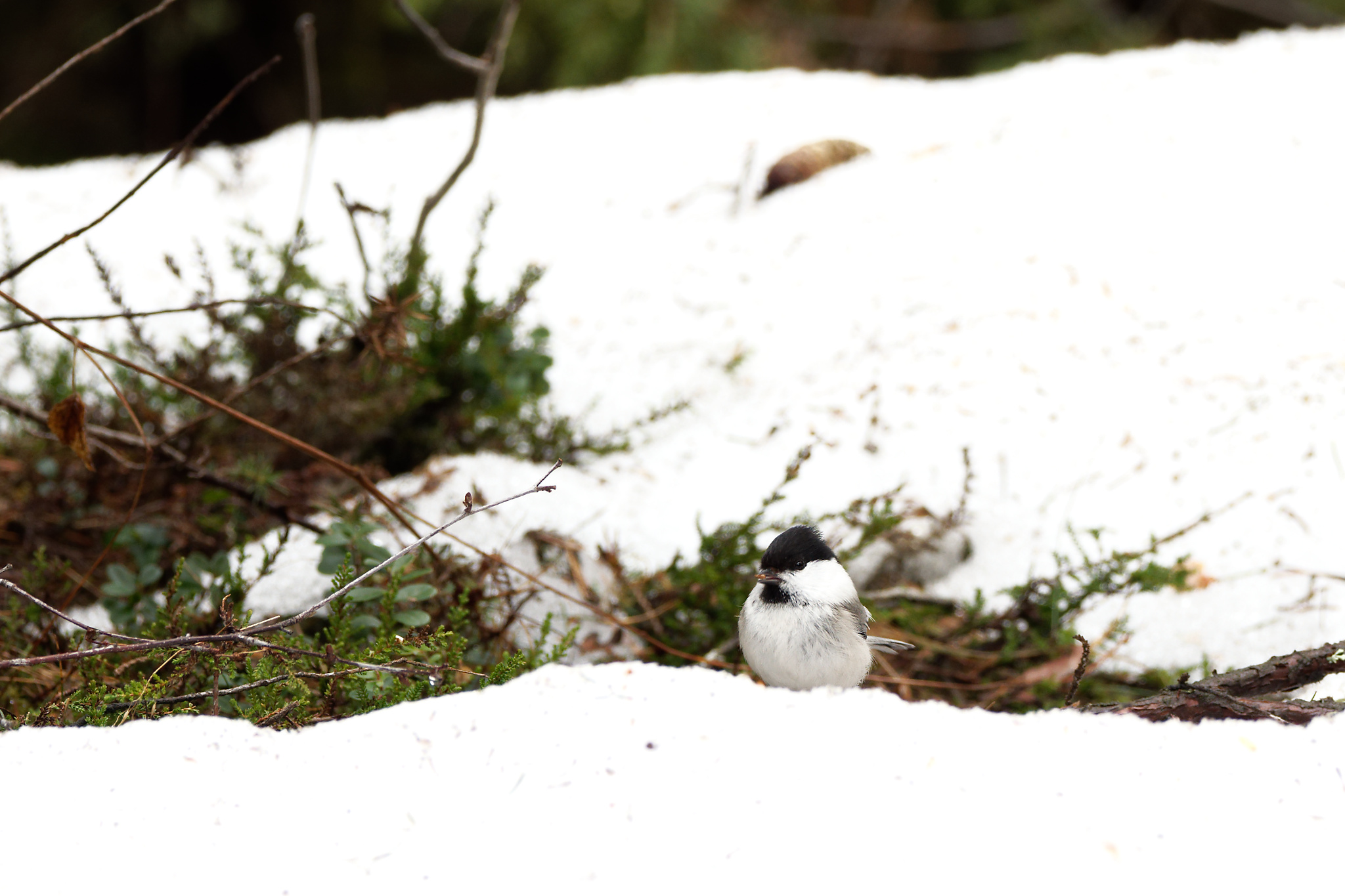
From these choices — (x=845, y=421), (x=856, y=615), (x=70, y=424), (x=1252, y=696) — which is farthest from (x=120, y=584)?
(x=1252, y=696)

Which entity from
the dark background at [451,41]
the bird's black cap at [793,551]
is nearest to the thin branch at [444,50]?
the bird's black cap at [793,551]

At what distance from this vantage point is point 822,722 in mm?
1591

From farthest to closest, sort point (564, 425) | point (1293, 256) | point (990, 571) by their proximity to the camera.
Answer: point (1293, 256)
point (564, 425)
point (990, 571)

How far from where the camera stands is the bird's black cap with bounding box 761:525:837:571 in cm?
218

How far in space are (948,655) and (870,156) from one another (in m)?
2.92

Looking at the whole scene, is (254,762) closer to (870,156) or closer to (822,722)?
(822,722)

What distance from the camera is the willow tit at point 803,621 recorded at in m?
2.04

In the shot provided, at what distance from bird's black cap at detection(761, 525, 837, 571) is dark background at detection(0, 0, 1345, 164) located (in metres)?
5.53

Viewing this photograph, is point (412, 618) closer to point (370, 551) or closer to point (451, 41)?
point (370, 551)

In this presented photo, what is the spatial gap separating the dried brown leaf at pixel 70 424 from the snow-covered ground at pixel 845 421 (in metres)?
0.66

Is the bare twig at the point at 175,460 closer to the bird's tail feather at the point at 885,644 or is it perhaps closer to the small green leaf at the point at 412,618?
the small green leaf at the point at 412,618

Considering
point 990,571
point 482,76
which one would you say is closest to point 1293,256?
point 990,571

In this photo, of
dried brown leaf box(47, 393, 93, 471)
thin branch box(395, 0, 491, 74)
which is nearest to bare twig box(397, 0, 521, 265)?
thin branch box(395, 0, 491, 74)

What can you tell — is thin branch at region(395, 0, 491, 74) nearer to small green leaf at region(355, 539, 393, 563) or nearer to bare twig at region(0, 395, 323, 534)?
bare twig at region(0, 395, 323, 534)
